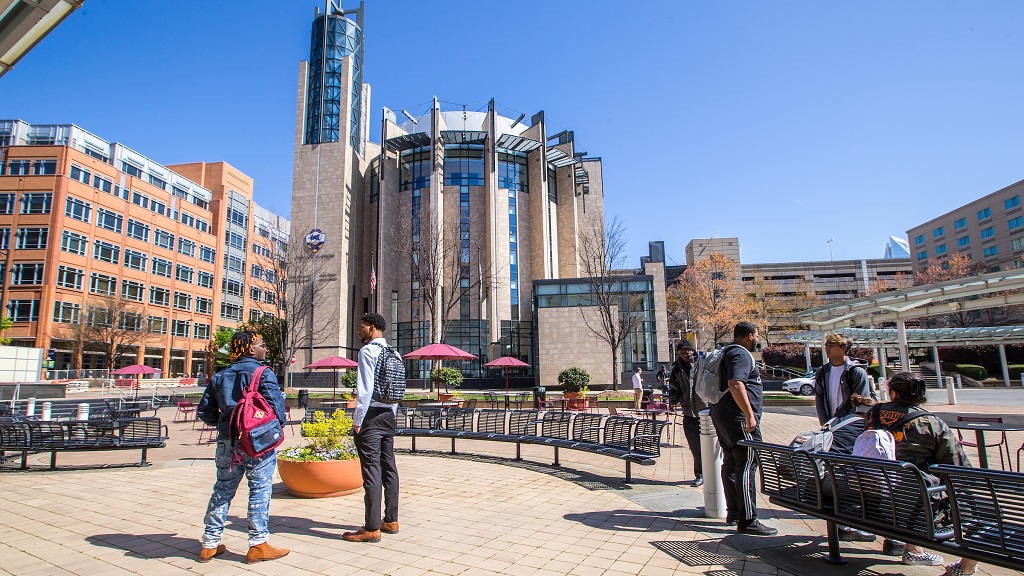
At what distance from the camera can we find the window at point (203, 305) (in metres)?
62.1

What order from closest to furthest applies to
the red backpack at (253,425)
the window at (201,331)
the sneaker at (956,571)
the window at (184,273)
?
the sneaker at (956,571)
the red backpack at (253,425)
the window at (184,273)
the window at (201,331)

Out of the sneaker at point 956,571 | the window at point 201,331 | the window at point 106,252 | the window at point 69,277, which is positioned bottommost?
the sneaker at point 956,571

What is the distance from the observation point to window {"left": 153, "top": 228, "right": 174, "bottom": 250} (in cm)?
5738

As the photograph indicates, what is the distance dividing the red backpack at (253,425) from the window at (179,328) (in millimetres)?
64186

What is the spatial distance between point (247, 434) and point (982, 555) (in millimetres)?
4718

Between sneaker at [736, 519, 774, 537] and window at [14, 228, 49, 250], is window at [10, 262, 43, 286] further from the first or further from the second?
sneaker at [736, 519, 774, 537]

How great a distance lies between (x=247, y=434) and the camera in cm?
399

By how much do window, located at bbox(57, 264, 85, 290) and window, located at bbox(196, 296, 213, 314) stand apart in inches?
521

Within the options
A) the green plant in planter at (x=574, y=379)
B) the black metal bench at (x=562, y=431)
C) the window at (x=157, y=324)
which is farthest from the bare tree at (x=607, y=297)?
the window at (x=157, y=324)

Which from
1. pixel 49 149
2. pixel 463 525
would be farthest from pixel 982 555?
pixel 49 149

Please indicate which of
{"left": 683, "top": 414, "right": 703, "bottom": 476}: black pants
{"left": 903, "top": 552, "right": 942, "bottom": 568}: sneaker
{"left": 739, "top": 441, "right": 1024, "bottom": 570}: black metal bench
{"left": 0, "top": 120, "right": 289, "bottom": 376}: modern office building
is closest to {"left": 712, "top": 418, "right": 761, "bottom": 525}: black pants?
{"left": 739, "top": 441, "right": 1024, "bottom": 570}: black metal bench

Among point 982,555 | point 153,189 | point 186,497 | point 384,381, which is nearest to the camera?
point 982,555

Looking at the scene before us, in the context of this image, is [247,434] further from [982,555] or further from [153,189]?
[153,189]

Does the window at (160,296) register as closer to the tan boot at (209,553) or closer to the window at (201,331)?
the window at (201,331)
